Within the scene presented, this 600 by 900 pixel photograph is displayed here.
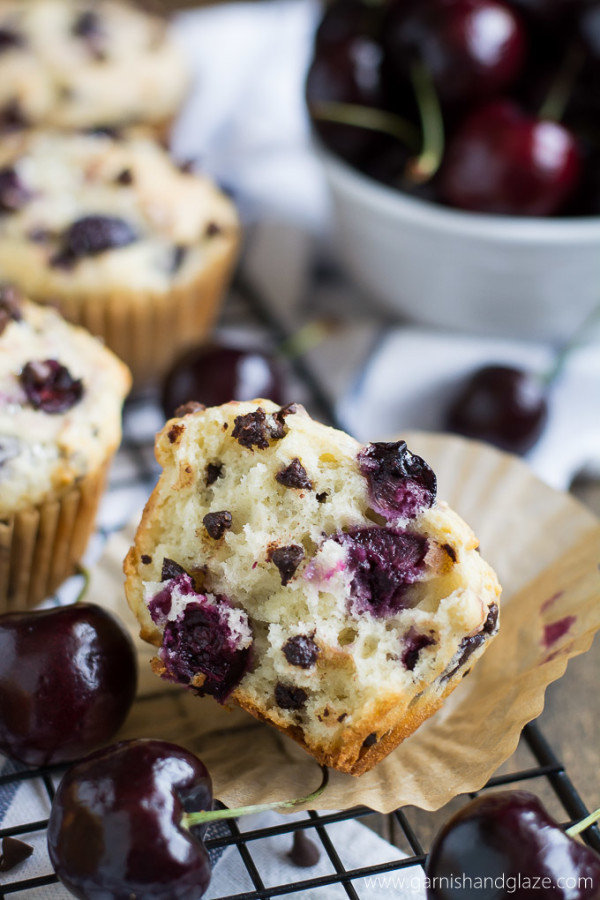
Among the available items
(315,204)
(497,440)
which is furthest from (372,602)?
(315,204)

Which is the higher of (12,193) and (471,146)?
(471,146)

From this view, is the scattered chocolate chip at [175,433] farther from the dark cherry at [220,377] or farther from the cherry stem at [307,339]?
the cherry stem at [307,339]

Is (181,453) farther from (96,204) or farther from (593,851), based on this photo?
(96,204)

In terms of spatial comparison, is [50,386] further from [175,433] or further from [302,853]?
[302,853]

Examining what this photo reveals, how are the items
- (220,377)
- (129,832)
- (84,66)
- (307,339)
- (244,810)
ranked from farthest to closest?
(84,66)
(307,339)
(220,377)
(244,810)
(129,832)

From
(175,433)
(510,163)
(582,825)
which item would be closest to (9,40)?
(510,163)

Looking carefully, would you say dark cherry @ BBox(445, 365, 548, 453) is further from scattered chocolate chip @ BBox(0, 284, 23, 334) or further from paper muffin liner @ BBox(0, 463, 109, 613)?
scattered chocolate chip @ BBox(0, 284, 23, 334)
